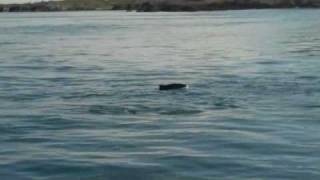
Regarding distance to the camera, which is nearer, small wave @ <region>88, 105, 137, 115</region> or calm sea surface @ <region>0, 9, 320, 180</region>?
calm sea surface @ <region>0, 9, 320, 180</region>

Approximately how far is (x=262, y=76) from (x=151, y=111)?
1423 centimetres

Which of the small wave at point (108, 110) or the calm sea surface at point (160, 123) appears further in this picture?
the small wave at point (108, 110)

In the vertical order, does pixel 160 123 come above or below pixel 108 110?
above

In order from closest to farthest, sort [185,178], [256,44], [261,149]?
[185,178], [261,149], [256,44]

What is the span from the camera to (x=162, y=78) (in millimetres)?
41656

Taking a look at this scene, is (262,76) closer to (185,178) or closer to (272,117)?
(272,117)

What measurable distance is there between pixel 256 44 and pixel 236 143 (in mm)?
55623

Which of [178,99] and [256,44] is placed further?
[256,44]

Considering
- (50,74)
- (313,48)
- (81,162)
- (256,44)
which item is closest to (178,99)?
(81,162)

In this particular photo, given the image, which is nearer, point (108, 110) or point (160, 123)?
point (160, 123)

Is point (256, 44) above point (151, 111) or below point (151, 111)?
below

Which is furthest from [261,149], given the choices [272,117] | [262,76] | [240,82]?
[262,76]

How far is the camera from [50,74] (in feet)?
146

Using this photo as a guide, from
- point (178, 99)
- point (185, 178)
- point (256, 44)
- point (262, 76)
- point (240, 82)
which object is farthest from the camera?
point (256, 44)
